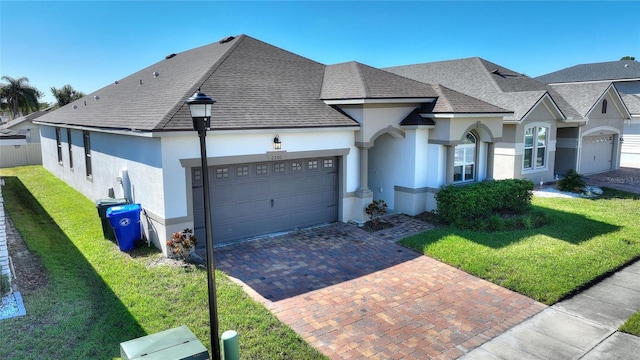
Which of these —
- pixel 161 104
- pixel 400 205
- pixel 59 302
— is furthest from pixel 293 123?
pixel 59 302

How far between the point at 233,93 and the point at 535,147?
14.4 metres

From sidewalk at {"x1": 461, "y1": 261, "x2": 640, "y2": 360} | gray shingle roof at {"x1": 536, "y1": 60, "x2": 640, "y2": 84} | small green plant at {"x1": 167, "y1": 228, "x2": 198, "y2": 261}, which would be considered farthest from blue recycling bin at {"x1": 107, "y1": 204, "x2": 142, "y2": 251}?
gray shingle roof at {"x1": 536, "y1": 60, "x2": 640, "y2": 84}

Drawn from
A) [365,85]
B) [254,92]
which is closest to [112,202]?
[254,92]

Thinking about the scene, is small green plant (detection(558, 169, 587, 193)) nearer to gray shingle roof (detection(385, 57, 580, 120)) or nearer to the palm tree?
gray shingle roof (detection(385, 57, 580, 120))

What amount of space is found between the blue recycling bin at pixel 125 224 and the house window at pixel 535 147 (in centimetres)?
1631

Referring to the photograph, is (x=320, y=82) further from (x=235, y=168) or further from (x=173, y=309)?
(x=173, y=309)

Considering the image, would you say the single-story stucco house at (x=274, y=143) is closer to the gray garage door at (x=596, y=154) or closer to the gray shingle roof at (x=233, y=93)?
the gray shingle roof at (x=233, y=93)

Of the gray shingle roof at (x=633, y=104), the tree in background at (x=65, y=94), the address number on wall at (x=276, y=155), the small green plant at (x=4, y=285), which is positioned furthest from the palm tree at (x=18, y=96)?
the gray shingle roof at (x=633, y=104)

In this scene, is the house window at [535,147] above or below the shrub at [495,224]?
above

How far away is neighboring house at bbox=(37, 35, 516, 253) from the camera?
34.1 ft

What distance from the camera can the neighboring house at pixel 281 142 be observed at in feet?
34.1

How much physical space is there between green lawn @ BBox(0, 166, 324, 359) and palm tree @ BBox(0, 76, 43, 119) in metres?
47.5

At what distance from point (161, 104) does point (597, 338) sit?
36.2ft

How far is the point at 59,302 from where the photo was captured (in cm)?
753
